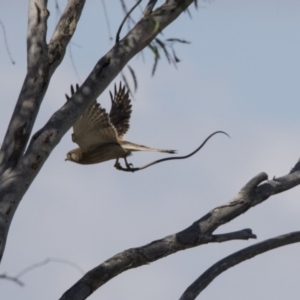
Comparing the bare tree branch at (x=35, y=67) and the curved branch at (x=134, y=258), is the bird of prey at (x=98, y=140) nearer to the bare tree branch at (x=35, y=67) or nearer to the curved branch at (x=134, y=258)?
the bare tree branch at (x=35, y=67)

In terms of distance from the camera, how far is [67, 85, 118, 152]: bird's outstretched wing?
295 inches

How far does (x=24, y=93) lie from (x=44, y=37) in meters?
0.42

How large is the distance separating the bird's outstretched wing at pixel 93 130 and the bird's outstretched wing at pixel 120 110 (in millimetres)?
545

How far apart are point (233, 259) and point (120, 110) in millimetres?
2590

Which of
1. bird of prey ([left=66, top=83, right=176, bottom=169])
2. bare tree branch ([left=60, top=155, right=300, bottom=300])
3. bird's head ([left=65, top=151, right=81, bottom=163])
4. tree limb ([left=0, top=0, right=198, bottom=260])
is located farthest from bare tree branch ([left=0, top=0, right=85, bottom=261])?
bird's head ([left=65, top=151, right=81, bottom=163])

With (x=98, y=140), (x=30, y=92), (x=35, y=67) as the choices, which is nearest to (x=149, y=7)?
(x=35, y=67)

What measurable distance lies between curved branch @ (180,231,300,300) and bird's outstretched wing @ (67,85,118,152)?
5.59ft

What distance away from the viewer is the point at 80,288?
566 centimetres

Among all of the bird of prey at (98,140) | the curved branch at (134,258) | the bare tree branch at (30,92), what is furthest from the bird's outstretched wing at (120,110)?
the curved branch at (134,258)

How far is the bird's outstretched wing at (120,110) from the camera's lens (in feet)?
26.8

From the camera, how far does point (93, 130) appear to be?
754 cm

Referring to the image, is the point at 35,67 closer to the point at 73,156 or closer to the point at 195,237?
the point at 195,237

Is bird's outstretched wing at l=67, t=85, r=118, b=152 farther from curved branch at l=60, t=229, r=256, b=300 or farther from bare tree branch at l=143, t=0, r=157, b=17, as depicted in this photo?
curved branch at l=60, t=229, r=256, b=300

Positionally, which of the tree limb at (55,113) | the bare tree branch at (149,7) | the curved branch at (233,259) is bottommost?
the curved branch at (233,259)
